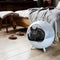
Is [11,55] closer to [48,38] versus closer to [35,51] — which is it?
[35,51]

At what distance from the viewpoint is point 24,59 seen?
2.43 metres

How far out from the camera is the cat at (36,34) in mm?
2744

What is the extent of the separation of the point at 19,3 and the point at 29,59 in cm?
444

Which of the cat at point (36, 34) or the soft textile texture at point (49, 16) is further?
the soft textile texture at point (49, 16)

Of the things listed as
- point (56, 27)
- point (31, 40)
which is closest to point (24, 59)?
point (31, 40)

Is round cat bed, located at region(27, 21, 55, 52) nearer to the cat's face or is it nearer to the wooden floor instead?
the cat's face

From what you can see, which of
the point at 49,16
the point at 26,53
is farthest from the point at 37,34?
the point at 49,16

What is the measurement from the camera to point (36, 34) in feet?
9.16

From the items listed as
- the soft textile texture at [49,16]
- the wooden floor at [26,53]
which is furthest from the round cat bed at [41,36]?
the soft textile texture at [49,16]

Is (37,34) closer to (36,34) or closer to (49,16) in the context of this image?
(36,34)

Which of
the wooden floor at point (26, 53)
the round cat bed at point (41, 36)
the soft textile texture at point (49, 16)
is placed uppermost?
the soft textile texture at point (49, 16)

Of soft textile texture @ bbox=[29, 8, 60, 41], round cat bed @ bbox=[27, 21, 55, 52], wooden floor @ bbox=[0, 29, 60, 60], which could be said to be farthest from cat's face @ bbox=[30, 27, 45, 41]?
soft textile texture @ bbox=[29, 8, 60, 41]

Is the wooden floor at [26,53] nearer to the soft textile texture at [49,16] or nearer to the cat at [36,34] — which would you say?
the cat at [36,34]

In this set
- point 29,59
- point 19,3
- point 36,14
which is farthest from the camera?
point 19,3
